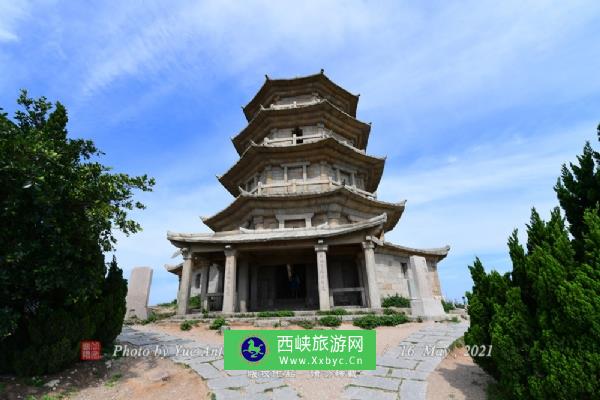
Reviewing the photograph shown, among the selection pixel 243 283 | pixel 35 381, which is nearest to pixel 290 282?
pixel 243 283

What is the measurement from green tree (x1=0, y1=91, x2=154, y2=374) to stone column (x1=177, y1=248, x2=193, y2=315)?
6398mm

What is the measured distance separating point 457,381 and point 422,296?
689 cm

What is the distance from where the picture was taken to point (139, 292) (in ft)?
48.3

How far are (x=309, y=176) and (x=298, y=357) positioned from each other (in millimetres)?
13310

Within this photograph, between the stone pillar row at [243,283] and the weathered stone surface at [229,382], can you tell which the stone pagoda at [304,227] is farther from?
the weathered stone surface at [229,382]

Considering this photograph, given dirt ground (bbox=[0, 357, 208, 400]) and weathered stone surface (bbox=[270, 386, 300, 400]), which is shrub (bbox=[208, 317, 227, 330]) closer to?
dirt ground (bbox=[0, 357, 208, 400])

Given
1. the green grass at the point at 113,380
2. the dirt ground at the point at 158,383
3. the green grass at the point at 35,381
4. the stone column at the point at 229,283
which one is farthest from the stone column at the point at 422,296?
the green grass at the point at 35,381

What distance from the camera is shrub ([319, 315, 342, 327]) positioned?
10.5 m

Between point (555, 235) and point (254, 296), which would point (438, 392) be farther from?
point (254, 296)

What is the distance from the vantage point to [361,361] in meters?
6.15

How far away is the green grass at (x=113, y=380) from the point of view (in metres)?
5.86

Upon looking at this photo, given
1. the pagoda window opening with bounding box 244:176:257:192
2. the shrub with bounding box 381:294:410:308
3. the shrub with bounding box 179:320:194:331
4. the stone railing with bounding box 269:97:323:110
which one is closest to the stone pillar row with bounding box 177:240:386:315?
the shrub with bounding box 179:320:194:331

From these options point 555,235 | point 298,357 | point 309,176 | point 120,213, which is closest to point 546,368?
point 555,235

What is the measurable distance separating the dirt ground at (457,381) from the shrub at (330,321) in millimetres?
4293
